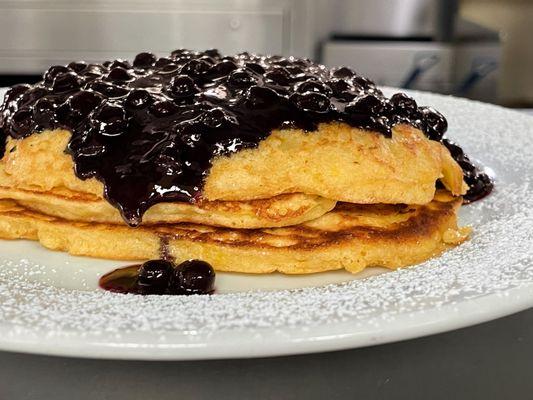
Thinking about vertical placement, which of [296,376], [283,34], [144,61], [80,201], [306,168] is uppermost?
[144,61]

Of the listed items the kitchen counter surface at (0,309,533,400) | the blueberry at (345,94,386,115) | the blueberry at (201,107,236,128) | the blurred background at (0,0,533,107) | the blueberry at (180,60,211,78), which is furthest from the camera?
the blurred background at (0,0,533,107)

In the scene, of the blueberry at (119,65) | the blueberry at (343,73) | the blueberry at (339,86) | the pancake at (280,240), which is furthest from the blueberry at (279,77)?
the blueberry at (119,65)

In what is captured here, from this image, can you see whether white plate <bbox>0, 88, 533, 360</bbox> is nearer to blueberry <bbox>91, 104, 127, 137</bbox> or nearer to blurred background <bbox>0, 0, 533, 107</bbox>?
blueberry <bbox>91, 104, 127, 137</bbox>

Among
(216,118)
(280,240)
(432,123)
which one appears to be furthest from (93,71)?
(432,123)

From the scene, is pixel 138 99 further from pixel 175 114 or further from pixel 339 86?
pixel 339 86

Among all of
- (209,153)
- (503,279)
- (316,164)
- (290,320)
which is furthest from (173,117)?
(503,279)

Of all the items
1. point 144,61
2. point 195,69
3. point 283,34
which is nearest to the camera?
point 195,69

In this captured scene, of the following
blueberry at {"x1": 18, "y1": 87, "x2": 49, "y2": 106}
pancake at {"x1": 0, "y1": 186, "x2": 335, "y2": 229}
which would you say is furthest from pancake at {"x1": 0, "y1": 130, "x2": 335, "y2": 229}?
blueberry at {"x1": 18, "y1": 87, "x2": 49, "y2": 106}
